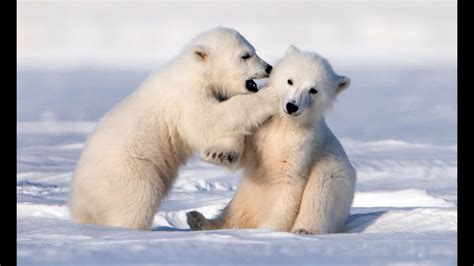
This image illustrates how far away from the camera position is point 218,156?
5164mm

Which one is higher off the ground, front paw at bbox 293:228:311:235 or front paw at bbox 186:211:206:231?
front paw at bbox 186:211:206:231

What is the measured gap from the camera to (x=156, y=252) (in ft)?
13.0

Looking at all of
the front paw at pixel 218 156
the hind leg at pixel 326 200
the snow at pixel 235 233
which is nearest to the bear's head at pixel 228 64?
the front paw at pixel 218 156

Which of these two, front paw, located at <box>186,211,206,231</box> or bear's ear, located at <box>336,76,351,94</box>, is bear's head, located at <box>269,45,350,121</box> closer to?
bear's ear, located at <box>336,76,351,94</box>

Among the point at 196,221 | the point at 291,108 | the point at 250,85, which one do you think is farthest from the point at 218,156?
the point at 250,85

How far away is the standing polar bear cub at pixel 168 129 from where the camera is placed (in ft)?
17.4

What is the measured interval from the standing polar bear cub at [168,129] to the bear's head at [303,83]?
0.48 feet

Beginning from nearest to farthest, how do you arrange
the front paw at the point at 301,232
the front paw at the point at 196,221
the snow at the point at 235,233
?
1. the snow at the point at 235,233
2. the front paw at the point at 301,232
3. the front paw at the point at 196,221

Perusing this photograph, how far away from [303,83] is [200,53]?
770mm

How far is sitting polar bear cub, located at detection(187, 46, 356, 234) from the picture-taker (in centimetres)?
535

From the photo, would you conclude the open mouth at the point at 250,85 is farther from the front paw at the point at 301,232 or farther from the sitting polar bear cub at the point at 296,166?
the front paw at the point at 301,232

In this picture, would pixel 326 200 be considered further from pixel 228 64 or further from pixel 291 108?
pixel 228 64

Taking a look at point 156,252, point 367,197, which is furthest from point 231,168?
point 367,197

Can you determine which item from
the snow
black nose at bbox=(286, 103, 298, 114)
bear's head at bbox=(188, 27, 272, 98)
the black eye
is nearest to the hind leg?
the snow
